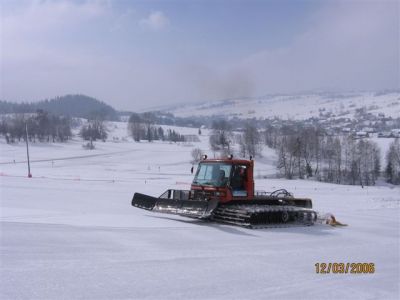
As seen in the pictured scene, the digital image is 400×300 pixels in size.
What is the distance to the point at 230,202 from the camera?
14812 millimetres

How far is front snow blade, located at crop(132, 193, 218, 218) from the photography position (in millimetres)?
14094

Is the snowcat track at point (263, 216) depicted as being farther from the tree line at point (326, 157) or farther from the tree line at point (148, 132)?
the tree line at point (148, 132)

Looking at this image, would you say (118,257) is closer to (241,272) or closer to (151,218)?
(241,272)

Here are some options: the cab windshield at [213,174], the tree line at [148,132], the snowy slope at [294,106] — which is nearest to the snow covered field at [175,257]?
the cab windshield at [213,174]

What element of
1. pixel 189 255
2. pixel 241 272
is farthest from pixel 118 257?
pixel 241 272

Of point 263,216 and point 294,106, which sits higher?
point 294,106

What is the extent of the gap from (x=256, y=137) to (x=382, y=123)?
84.2m

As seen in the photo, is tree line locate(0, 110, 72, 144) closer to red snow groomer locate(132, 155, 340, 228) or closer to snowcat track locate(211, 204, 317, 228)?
red snow groomer locate(132, 155, 340, 228)

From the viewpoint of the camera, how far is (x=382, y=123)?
135875 millimetres

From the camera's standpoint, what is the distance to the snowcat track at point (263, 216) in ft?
45.5

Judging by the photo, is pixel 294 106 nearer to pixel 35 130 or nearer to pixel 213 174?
pixel 213 174

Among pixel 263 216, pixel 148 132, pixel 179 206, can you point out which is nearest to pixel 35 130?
pixel 148 132

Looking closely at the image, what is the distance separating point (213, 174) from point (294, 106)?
45406mm
